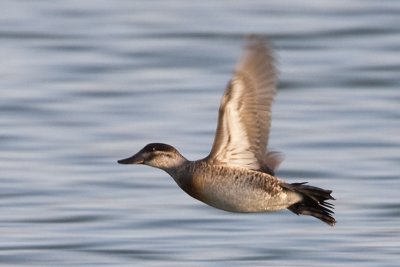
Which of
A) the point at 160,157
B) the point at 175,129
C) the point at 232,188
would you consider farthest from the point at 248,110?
the point at 175,129

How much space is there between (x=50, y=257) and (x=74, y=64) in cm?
673

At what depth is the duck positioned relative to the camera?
26.6 feet

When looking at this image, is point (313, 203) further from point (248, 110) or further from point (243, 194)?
point (248, 110)

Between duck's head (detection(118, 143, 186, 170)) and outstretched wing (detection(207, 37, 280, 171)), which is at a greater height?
outstretched wing (detection(207, 37, 280, 171))

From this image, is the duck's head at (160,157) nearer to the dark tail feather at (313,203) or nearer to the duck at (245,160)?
the duck at (245,160)

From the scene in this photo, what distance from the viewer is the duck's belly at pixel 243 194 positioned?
8125 mm

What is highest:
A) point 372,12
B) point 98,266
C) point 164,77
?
point 372,12

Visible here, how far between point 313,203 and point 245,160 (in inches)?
17.5

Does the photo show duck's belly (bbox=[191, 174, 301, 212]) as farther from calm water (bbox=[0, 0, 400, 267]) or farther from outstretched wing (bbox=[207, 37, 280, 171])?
calm water (bbox=[0, 0, 400, 267])

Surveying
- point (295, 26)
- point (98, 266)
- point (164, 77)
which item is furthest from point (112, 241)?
point (295, 26)

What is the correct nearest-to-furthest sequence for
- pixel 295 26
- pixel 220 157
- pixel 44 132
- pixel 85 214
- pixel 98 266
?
1. pixel 220 157
2. pixel 98 266
3. pixel 85 214
4. pixel 44 132
5. pixel 295 26

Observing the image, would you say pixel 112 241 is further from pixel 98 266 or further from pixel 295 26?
pixel 295 26

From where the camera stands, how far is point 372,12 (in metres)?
19.7

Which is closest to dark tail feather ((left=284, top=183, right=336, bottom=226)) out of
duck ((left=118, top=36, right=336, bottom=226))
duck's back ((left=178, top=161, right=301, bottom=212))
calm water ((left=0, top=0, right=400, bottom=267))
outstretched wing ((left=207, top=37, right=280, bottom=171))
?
duck ((left=118, top=36, right=336, bottom=226))
